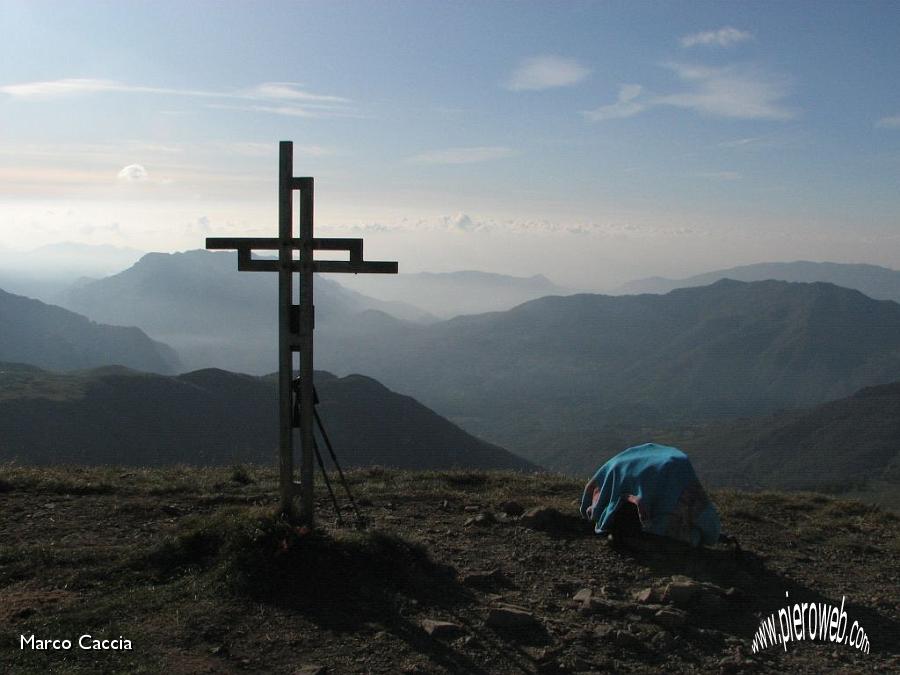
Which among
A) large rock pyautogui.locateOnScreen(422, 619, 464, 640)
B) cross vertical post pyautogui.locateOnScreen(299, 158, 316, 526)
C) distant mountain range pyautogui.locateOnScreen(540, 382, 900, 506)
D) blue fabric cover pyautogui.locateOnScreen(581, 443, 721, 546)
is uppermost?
cross vertical post pyautogui.locateOnScreen(299, 158, 316, 526)

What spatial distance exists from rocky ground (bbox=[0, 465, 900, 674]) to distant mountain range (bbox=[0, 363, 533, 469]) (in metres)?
62.6

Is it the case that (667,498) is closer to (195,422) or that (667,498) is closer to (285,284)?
(285,284)

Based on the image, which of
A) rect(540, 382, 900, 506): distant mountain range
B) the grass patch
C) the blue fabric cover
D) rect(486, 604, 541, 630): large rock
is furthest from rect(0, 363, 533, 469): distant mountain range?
rect(486, 604, 541, 630): large rock

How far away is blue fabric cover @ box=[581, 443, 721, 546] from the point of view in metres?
8.52

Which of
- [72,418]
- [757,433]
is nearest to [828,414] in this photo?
[757,433]

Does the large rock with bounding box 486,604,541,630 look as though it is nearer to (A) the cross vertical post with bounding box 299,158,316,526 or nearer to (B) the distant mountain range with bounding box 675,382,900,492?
(A) the cross vertical post with bounding box 299,158,316,526

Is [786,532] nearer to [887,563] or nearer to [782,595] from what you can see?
[887,563]

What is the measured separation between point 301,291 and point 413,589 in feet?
11.1

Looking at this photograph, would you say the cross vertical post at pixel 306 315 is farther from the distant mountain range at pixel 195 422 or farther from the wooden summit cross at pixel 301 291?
the distant mountain range at pixel 195 422

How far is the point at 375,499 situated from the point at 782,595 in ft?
17.7

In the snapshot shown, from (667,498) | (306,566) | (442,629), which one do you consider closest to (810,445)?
(667,498)

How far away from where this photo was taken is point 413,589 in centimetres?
737

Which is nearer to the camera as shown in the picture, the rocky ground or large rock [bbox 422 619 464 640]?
the rocky ground

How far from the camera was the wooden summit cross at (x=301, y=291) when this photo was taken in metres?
8.27
